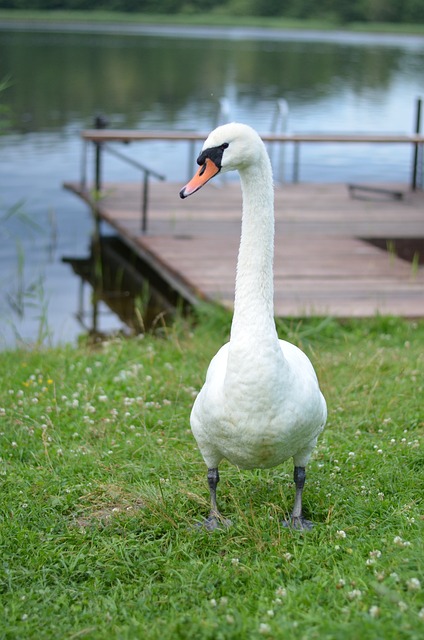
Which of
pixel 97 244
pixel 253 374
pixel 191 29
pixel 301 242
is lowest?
pixel 97 244

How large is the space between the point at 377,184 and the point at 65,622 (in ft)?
39.5

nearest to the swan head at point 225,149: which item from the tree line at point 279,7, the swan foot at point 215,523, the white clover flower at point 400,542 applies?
the swan foot at point 215,523

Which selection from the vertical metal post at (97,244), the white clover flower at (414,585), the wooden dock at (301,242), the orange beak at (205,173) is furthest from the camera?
the vertical metal post at (97,244)

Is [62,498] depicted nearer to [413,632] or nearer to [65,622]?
[65,622]

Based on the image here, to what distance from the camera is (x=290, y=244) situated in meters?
10.6

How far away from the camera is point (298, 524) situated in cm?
421

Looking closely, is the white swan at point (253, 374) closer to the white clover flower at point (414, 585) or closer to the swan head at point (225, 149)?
the swan head at point (225, 149)

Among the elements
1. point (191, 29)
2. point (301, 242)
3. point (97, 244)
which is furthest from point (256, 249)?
point (191, 29)

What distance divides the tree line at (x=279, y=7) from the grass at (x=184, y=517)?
Answer: 57000mm

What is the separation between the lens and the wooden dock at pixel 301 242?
850 cm

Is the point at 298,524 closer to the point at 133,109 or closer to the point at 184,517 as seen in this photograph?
the point at 184,517

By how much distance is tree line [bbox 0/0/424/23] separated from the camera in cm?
6019

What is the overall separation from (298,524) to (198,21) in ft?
203

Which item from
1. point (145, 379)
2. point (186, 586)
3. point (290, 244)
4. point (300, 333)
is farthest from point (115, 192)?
point (186, 586)
